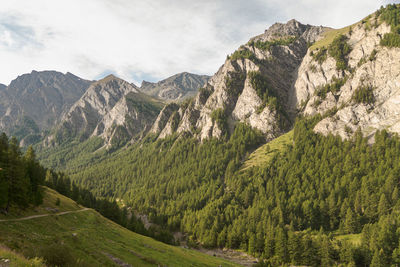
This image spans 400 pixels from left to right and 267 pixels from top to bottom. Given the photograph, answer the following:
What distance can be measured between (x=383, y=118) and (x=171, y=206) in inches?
6687

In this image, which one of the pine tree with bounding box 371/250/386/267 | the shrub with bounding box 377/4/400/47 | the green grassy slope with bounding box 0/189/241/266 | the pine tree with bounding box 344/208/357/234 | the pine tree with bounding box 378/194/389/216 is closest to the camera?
the green grassy slope with bounding box 0/189/241/266

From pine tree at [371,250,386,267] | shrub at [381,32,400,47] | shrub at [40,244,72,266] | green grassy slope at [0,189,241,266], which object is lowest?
pine tree at [371,250,386,267]

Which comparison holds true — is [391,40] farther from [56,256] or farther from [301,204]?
[56,256]

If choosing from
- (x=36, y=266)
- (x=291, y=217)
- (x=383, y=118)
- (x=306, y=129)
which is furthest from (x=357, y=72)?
(x=36, y=266)

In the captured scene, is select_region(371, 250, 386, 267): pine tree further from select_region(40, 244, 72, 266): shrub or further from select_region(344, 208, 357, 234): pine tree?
select_region(40, 244, 72, 266): shrub

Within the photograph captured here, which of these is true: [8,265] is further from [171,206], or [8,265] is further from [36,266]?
[171,206]

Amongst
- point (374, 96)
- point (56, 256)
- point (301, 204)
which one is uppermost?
point (374, 96)

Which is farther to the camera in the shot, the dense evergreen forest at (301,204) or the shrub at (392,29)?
the shrub at (392,29)

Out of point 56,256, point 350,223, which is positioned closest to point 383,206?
point 350,223

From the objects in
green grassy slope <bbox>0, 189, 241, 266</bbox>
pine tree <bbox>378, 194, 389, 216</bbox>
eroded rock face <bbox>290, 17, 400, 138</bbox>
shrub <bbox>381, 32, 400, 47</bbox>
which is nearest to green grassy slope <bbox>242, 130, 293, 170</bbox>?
eroded rock face <bbox>290, 17, 400, 138</bbox>

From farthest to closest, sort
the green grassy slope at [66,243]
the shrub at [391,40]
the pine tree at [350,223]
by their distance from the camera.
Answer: the shrub at [391,40] < the pine tree at [350,223] < the green grassy slope at [66,243]

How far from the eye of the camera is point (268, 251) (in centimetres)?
8906

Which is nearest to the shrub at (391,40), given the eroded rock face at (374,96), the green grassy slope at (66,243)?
the eroded rock face at (374,96)

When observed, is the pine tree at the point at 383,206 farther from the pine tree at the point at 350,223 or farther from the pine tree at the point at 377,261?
the pine tree at the point at 377,261
